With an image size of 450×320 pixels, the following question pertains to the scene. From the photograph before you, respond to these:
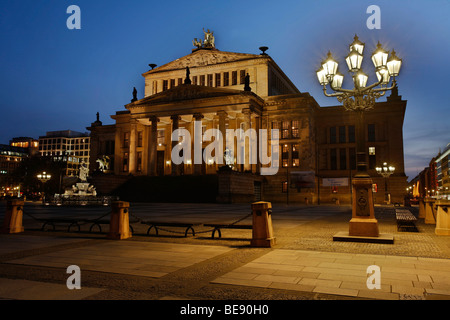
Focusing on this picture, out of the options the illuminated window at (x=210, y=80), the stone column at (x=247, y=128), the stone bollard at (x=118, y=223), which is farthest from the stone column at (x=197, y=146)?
the stone bollard at (x=118, y=223)

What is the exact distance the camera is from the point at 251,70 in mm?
62312

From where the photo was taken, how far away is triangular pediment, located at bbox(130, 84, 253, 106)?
54.1 metres

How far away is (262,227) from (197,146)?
1816 inches

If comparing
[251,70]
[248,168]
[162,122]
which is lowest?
[248,168]

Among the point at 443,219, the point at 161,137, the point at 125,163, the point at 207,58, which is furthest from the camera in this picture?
the point at 125,163

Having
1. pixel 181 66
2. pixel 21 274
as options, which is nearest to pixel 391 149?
pixel 181 66

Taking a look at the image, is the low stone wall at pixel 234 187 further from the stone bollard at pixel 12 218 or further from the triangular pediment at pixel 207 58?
the stone bollard at pixel 12 218

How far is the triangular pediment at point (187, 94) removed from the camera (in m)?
54.1

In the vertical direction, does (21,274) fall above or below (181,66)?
below

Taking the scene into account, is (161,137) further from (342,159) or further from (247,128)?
(342,159)

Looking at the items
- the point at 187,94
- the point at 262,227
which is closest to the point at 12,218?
the point at 262,227

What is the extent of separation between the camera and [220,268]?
7918mm
